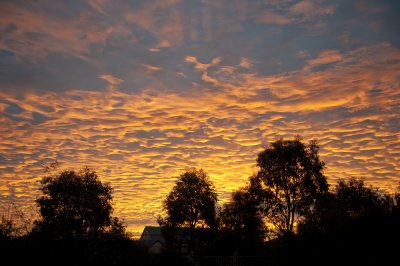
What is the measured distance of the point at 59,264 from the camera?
16.1m

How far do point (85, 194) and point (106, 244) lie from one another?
3691 centimetres

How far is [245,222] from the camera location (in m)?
53.5

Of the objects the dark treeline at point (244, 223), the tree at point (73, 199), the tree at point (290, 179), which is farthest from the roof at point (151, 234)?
the tree at point (290, 179)

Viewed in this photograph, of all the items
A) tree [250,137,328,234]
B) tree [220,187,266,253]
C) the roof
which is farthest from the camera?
the roof

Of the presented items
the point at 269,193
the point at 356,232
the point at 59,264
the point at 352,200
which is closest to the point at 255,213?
the point at 269,193

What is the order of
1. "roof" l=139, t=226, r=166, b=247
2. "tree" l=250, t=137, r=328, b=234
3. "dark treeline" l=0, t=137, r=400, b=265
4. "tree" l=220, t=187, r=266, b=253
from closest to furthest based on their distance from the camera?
1. "dark treeline" l=0, t=137, r=400, b=265
2. "tree" l=220, t=187, r=266, b=253
3. "tree" l=250, t=137, r=328, b=234
4. "roof" l=139, t=226, r=166, b=247

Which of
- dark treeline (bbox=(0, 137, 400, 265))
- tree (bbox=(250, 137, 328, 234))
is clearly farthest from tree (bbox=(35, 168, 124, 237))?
tree (bbox=(250, 137, 328, 234))

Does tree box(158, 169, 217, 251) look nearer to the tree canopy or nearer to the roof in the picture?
the tree canopy

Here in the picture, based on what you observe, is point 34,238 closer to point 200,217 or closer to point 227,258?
point 227,258

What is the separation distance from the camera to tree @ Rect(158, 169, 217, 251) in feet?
204

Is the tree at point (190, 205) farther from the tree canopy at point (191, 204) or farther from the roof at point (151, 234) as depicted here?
the roof at point (151, 234)

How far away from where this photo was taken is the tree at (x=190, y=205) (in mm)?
62319

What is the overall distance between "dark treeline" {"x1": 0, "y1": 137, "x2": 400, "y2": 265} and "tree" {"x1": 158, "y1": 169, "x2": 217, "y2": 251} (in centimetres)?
17

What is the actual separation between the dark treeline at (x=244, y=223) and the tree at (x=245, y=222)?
14cm
